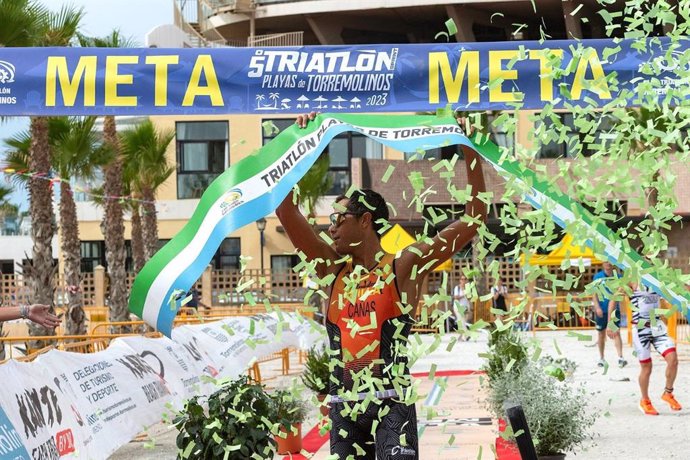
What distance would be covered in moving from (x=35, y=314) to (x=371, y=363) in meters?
2.85

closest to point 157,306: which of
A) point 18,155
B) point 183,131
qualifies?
point 18,155

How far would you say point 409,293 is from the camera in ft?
16.5

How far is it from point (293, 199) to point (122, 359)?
6282 mm

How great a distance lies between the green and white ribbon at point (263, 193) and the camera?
4988 mm

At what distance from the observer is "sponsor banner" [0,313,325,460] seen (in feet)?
26.0

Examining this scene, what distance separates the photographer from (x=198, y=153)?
48.7 m

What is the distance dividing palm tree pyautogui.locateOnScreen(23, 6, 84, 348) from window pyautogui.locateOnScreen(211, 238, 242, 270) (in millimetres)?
23468

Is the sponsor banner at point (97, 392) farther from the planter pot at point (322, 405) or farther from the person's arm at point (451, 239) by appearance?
the person's arm at point (451, 239)

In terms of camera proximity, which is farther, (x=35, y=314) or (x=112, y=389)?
(x=112, y=389)

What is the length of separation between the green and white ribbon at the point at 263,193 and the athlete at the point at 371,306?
1.30 ft

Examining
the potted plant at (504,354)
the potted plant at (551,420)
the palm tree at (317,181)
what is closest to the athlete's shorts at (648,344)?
the potted plant at (504,354)

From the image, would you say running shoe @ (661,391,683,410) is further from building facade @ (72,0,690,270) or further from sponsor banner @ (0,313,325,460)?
building facade @ (72,0,690,270)

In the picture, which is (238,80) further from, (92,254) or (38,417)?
(92,254)

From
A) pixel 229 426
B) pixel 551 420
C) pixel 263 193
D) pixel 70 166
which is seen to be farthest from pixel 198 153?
pixel 263 193
